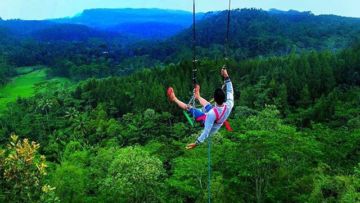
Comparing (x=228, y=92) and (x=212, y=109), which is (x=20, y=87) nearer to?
(x=228, y=92)

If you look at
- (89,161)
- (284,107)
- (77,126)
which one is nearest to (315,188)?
(89,161)

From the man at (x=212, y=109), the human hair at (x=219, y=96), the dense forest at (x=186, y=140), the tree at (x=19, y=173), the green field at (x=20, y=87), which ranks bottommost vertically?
the green field at (x=20, y=87)

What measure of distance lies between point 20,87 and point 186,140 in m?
110

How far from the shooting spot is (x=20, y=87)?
5817 inches

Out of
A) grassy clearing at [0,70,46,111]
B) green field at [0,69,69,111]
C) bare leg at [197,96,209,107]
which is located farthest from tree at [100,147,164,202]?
grassy clearing at [0,70,46,111]

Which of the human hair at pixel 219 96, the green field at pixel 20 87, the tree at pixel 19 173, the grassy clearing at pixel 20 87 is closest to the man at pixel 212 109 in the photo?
the human hair at pixel 219 96

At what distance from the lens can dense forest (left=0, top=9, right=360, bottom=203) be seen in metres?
31.1

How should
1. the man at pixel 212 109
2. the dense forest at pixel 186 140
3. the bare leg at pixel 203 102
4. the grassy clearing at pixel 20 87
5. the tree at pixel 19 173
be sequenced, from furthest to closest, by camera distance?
the grassy clearing at pixel 20 87 → the dense forest at pixel 186 140 → the tree at pixel 19 173 → the bare leg at pixel 203 102 → the man at pixel 212 109

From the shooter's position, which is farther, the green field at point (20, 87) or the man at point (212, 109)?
the green field at point (20, 87)

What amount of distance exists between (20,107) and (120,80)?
23.4 m

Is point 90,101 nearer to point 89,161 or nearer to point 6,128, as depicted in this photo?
point 6,128

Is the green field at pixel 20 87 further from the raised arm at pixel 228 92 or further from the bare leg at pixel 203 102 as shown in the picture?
the raised arm at pixel 228 92

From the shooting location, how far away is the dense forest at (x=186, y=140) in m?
31.1

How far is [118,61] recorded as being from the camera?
19800 centimetres
